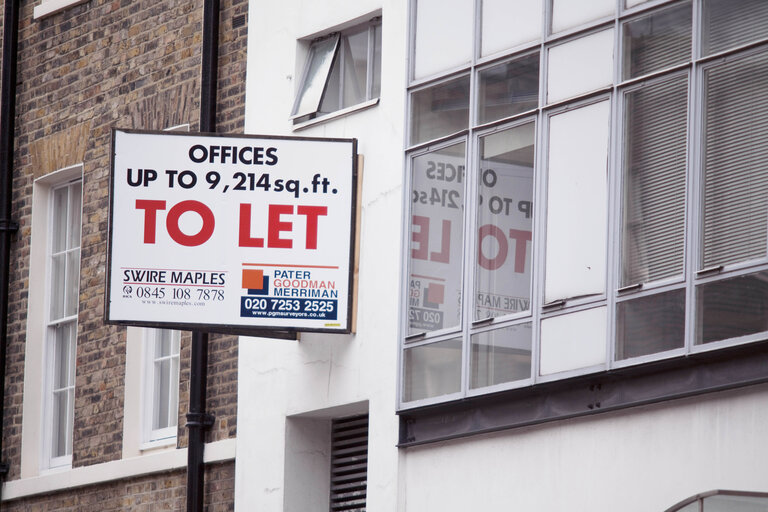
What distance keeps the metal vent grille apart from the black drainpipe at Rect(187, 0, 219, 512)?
1.26 metres

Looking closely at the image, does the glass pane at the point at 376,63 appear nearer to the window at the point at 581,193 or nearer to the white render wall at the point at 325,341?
the white render wall at the point at 325,341

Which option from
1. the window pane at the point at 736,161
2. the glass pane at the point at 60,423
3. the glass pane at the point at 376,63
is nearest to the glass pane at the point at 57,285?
the glass pane at the point at 60,423

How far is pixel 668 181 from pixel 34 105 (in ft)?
29.9

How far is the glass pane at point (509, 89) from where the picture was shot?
13.2 meters

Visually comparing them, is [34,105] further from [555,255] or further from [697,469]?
[697,469]

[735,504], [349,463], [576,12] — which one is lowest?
[735,504]

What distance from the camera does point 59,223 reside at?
1877 cm

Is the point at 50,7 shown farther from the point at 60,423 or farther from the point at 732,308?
the point at 732,308

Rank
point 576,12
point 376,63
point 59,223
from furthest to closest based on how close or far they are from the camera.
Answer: point 59,223 < point 376,63 < point 576,12

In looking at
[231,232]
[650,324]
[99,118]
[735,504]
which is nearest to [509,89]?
[650,324]

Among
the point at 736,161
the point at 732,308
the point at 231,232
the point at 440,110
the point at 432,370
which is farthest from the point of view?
the point at 231,232

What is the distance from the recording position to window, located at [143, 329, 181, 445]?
17.0m

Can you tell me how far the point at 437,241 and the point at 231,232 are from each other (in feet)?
5.57

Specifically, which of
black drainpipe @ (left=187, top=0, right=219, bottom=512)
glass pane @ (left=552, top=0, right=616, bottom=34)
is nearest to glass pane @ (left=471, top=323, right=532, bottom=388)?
glass pane @ (left=552, top=0, right=616, bottom=34)
